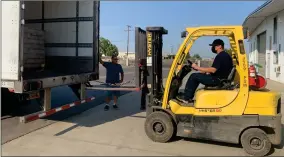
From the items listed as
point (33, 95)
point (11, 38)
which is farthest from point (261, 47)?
point (11, 38)

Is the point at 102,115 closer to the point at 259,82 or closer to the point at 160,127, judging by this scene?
the point at 160,127

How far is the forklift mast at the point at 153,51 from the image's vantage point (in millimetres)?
6176

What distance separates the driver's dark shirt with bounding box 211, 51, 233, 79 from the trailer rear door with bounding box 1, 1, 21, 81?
133 inches

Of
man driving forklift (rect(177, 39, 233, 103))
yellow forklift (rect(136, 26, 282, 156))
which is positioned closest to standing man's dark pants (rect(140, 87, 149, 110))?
yellow forklift (rect(136, 26, 282, 156))

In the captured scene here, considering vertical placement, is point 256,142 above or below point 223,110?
below

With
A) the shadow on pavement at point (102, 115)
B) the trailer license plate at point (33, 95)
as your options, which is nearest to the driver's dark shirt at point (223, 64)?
the shadow on pavement at point (102, 115)

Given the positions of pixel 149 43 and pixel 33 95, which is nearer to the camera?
pixel 33 95

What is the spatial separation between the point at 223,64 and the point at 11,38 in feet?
11.9

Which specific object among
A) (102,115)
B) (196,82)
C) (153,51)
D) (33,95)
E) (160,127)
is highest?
(153,51)

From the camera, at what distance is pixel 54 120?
288 inches

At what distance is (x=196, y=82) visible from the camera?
575cm

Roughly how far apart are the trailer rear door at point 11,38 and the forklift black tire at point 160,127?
247cm

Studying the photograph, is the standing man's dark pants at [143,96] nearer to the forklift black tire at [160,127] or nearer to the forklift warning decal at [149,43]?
the forklift warning decal at [149,43]

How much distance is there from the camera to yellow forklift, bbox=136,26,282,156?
5152 millimetres
